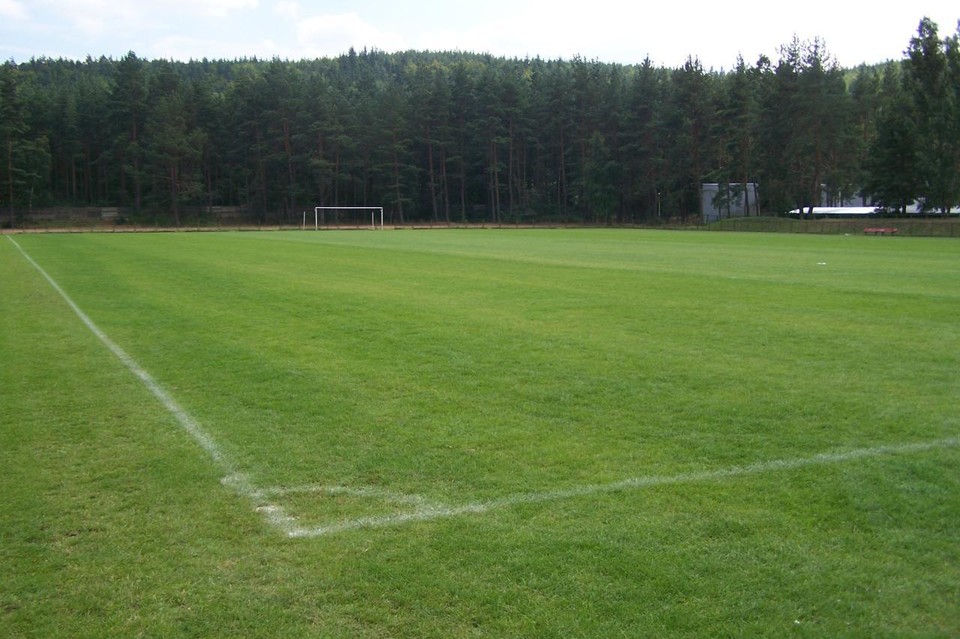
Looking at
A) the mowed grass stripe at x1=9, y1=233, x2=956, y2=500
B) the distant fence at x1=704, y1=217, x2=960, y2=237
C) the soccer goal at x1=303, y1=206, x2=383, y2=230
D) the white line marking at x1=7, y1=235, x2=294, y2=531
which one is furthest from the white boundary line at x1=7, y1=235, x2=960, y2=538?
the soccer goal at x1=303, y1=206, x2=383, y2=230

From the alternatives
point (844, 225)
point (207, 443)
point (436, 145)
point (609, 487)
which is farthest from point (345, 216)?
point (609, 487)

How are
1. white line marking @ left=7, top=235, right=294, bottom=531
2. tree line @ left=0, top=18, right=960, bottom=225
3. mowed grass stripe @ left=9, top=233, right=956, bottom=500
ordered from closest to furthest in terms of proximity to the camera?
white line marking @ left=7, top=235, right=294, bottom=531 < mowed grass stripe @ left=9, top=233, right=956, bottom=500 < tree line @ left=0, top=18, right=960, bottom=225

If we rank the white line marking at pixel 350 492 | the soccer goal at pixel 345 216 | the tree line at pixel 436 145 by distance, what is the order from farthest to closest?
the soccer goal at pixel 345 216 → the tree line at pixel 436 145 → the white line marking at pixel 350 492

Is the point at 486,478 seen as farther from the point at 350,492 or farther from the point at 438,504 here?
the point at 350,492

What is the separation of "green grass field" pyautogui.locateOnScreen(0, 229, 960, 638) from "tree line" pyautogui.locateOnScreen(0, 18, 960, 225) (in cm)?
6625

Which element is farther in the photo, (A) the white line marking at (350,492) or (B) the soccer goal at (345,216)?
(B) the soccer goal at (345,216)

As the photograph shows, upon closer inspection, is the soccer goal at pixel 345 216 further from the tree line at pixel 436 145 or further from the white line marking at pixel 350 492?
the white line marking at pixel 350 492

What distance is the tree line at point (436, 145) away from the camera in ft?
252

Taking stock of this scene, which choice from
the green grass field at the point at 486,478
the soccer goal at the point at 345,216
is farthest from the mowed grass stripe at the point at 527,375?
the soccer goal at the point at 345,216

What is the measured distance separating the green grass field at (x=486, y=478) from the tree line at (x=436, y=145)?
6625 cm

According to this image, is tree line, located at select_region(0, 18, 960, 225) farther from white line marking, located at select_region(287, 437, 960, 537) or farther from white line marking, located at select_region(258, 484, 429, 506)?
white line marking, located at select_region(258, 484, 429, 506)

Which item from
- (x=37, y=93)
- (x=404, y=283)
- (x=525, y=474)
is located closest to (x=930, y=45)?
(x=404, y=283)

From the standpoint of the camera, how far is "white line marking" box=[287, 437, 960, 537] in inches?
196

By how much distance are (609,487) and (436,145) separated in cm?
9388
